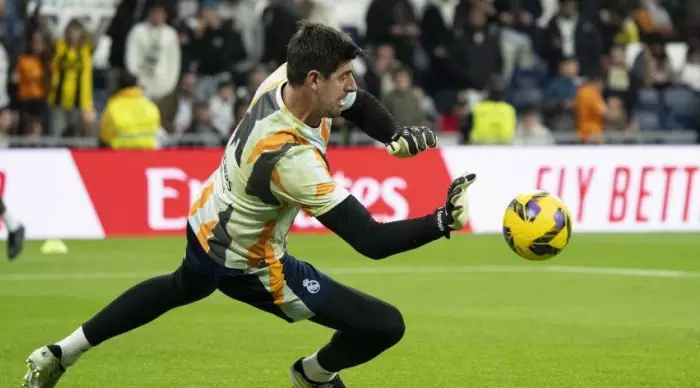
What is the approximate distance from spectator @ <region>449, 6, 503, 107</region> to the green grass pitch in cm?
613

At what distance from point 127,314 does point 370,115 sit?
176 cm

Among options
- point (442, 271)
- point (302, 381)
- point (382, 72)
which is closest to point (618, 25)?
point (382, 72)

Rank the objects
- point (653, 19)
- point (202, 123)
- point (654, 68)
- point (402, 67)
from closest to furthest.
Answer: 1. point (202, 123)
2. point (402, 67)
3. point (654, 68)
4. point (653, 19)

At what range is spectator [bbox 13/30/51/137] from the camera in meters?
22.3

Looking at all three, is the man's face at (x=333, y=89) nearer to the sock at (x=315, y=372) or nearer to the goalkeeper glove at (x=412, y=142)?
the goalkeeper glove at (x=412, y=142)

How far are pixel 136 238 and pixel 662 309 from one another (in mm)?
8781

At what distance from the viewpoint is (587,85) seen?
81.6 feet

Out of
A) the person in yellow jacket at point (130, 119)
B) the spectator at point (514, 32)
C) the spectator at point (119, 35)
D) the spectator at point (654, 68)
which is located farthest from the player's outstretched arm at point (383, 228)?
the spectator at point (654, 68)

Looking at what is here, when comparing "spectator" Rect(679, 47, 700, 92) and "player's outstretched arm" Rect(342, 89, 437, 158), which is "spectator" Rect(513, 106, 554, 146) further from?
"player's outstretched arm" Rect(342, 89, 437, 158)

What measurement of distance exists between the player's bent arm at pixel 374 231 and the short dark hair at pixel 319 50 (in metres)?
0.68

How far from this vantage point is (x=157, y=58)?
22.8 m

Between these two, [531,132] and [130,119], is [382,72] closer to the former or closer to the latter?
[531,132]

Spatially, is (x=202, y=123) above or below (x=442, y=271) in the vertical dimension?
below

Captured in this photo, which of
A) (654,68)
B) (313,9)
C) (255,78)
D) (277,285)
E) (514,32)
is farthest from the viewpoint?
(654,68)
